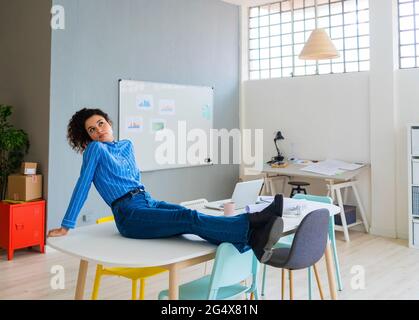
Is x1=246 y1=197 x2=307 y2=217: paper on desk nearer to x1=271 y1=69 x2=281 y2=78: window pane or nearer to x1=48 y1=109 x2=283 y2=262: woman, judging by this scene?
x1=48 y1=109 x2=283 y2=262: woman

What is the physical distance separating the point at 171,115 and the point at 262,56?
2.01 meters

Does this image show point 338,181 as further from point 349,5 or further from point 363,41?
point 349,5

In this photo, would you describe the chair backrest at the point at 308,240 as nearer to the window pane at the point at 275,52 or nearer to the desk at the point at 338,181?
the desk at the point at 338,181

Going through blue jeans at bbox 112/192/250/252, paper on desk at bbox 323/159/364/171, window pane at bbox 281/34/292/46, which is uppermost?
window pane at bbox 281/34/292/46

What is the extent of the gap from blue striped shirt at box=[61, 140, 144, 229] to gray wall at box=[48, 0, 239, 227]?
2.55 meters

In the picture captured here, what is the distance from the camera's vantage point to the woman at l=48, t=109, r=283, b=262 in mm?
2154

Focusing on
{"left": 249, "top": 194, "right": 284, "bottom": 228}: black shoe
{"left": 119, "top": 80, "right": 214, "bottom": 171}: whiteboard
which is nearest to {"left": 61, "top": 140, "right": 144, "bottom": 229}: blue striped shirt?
{"left": 249, "top": 194, "right": 284, "bottom": 228}: black shoe

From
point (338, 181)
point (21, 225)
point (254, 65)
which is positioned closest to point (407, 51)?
point (338, 181)

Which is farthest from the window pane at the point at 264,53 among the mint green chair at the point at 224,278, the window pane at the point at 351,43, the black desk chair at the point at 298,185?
the mint green chair at the point at 224,278

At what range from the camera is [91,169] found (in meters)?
2.41

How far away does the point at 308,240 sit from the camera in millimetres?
2562

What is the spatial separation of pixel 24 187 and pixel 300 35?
433cm
